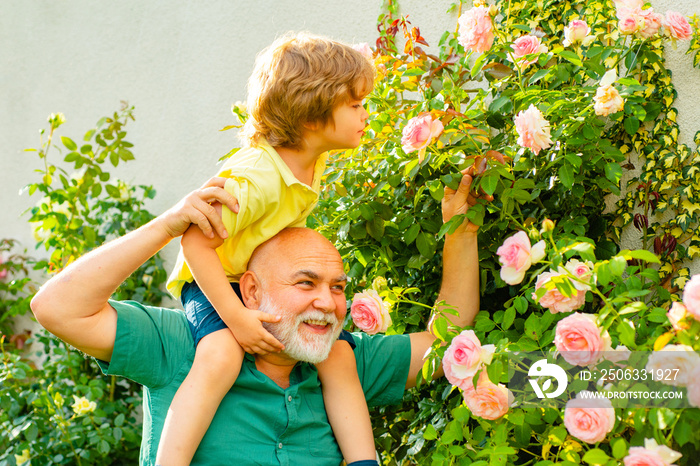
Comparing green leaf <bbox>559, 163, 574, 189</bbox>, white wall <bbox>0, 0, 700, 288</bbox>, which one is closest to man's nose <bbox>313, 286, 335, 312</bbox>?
green leaf <bbox>559, 163, 574, 189</bbox>

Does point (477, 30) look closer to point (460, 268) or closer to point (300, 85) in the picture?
point (300, 85)

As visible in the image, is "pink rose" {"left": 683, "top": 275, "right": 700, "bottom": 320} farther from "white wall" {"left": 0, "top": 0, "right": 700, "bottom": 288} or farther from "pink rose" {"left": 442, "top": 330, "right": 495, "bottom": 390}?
"white wall" {"left": 0, "top": 0, "right": 700, "bottom": 288}

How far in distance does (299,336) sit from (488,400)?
0.58m

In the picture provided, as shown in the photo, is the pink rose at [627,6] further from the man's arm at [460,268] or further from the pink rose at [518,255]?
the pink rose at [518,255]

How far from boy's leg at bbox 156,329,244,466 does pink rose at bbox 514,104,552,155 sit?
3.11ft

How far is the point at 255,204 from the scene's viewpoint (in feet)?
5.89

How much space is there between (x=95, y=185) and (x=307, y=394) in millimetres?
2087

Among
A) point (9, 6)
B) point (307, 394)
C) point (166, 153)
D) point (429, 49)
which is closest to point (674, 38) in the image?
point (429, 49)

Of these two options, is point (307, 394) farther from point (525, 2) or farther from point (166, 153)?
point (166, 153)

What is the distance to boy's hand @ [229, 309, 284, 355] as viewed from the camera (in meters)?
1.80

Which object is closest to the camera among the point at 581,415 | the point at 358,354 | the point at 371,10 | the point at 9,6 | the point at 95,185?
the point at 581,415

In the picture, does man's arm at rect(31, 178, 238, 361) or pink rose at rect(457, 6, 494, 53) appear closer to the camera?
man's arm at rect(31, 178, 238, 361)

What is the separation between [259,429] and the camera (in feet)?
6.08

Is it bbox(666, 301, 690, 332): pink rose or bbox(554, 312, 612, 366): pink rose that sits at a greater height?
bbox(666, 301, 690, 332): pink rose
